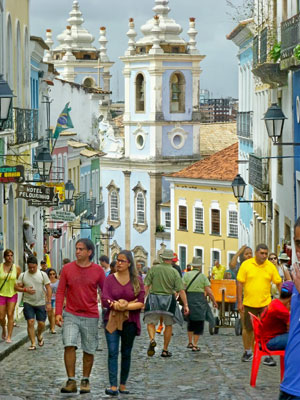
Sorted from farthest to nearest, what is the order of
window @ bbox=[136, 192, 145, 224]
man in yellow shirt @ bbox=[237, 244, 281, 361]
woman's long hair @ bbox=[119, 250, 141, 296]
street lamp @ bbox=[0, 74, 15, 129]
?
window @ bbox=[136, 192, 145, 224]
street lamp @ bbox=[0, 74, 15, 129]
man in yellow shirt @ bbox=[237, 244, 281, 361]
woman's long hair @ bbox=[119, 250, 141, 296]

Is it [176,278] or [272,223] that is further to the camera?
[272,223]

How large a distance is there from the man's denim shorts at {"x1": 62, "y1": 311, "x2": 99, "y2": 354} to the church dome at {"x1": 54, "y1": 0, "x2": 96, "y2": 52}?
96.6 m

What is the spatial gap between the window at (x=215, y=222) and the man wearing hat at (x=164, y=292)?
53745 mm

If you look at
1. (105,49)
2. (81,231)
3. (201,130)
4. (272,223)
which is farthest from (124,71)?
(272,223)

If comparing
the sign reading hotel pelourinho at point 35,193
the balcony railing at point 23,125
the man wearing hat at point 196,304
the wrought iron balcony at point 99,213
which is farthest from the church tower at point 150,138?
the man wearing hat at point 196,304

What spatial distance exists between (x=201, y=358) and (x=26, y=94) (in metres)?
13.4

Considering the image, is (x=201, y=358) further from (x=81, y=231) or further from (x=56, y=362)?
(x=81, y=231)

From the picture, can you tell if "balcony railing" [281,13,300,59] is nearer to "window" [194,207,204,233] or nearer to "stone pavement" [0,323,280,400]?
"stone pavement" [0,323,280,400]

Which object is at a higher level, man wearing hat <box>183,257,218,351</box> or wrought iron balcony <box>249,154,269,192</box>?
wrought iron balcony <box>249,154,269,192</box>

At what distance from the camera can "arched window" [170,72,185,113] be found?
286 ft

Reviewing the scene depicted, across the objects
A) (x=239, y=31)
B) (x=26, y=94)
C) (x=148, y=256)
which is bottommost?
(x=148, y=256)

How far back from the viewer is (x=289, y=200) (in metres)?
26.2

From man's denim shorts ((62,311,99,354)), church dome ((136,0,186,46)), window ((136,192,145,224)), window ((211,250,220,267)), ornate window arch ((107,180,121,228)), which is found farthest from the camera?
church dome ((136,0,186,46))

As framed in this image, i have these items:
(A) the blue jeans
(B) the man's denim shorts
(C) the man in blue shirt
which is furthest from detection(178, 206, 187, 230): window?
(C) the man in blue shirt
